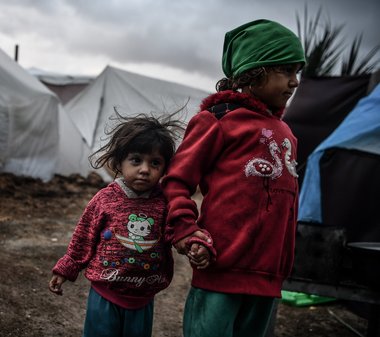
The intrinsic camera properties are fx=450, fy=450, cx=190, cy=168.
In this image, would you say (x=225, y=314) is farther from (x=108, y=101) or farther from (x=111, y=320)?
(x=108, y=101)

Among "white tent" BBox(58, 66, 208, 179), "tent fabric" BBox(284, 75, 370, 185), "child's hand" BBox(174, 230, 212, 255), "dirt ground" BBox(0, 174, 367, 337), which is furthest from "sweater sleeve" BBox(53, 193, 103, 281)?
"white tent" BBox(58, 66, 208, 179)

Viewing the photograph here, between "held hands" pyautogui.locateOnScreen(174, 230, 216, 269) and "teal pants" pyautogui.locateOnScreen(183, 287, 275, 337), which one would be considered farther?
"teal pants" pyautogui.locateOnScreen(183, 287, 275, 337)

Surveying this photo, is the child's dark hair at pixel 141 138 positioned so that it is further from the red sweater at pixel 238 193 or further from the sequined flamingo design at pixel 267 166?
the sequined flamingo design at pixel 267 166

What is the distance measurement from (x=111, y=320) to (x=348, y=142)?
2.16 m

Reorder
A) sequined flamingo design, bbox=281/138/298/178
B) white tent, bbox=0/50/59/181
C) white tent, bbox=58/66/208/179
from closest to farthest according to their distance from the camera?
sequined flamingo design, bbox=281/138/298/178
white tent, bbox=0/50/59/181
white tent, bbox=58/66/208/179

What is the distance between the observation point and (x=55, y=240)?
187 inches

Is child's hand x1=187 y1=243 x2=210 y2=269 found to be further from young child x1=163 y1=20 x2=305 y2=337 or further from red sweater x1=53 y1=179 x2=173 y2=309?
red sweater x1=53 y1=179 x2=173 y2=309

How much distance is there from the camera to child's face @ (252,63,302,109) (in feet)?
5.06

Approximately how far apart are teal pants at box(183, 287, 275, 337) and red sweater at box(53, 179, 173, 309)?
171 mm

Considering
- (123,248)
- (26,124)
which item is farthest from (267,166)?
(26,124)

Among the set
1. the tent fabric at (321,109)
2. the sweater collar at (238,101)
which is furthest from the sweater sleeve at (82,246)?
the tent fabric at (321,109)

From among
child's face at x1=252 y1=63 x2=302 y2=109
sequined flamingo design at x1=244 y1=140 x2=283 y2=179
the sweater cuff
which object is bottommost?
the sweater cuff

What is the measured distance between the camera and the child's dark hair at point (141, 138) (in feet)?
5.30

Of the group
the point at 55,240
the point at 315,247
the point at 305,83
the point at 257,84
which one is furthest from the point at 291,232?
the point at 55,240
